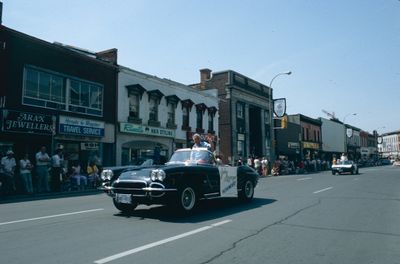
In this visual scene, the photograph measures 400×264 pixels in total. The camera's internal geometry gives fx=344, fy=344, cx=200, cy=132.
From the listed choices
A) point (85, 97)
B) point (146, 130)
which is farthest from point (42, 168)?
point (146, 130)

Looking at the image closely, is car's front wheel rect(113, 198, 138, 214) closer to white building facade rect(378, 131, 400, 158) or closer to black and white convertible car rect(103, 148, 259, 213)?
black and white convertible car rect(103, 148, 259, 213)

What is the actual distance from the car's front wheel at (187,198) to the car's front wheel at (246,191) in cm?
254

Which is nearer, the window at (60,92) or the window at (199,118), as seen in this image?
the window at (60,92)

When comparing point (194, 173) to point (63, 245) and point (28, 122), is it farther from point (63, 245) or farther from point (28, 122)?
point (28, 122)

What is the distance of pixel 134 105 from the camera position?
2388 cm

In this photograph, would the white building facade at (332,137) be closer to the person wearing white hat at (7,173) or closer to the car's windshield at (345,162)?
the car's windshield at (345,162)

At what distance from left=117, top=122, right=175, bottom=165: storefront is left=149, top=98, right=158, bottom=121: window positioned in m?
0.92

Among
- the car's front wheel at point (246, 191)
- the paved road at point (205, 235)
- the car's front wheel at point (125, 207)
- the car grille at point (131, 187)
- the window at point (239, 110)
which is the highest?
the window at point (239, 110)

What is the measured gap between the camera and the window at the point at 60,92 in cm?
1760

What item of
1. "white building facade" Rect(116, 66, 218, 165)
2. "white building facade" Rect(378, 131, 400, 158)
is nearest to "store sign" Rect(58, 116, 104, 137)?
"white building facade" Rect(116, 66, 218, 165)

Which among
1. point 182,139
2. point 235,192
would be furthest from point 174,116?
point 235,192

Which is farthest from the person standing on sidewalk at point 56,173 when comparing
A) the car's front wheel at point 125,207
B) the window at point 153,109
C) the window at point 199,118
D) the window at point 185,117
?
the window at point 199,118

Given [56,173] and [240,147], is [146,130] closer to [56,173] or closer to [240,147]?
[56,173]

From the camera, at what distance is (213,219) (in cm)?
725
